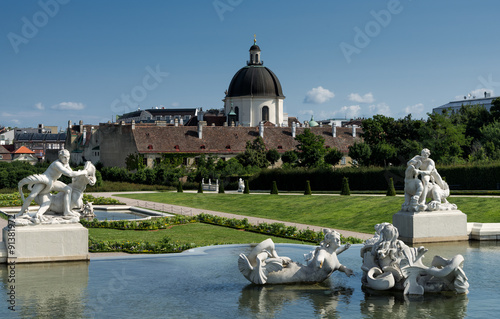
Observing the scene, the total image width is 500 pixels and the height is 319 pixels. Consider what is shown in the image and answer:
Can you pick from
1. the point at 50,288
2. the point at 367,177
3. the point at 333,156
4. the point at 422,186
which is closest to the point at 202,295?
the point at 50,288

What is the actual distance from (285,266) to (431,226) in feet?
20.4

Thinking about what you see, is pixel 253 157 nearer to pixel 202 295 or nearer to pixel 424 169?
pixel 424 169

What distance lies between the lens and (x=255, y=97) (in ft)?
341

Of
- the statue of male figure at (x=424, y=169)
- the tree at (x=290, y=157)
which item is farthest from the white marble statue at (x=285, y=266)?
the tree at (x=290, y=157)

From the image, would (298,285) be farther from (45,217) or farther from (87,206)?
(87,206)

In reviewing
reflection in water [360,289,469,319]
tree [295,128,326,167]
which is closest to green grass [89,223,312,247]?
reflection in water [360,289,469,319]

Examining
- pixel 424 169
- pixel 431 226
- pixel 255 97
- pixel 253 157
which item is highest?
pixel 255 97

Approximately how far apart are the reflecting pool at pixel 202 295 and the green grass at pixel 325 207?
1107 cm

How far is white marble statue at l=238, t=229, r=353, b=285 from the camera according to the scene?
12.3m

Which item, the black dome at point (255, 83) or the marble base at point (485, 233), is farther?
the black dome at point (255, 83)

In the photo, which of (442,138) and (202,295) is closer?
(202,295)

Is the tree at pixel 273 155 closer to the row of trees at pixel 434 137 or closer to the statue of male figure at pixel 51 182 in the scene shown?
the row of trees at pixel 434 137

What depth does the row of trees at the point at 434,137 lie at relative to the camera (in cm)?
5678

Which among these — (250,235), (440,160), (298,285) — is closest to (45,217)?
(298,285)
